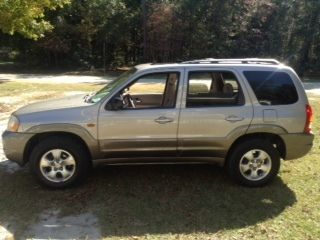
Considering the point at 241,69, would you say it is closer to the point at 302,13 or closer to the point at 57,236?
the point at 57,236

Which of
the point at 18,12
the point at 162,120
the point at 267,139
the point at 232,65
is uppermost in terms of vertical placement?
the point at 18,12

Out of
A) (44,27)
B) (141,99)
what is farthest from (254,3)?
(141,99)

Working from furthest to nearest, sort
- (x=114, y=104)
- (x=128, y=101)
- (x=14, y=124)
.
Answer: (x=128, y=101)
(x=14, y=124)
(x=114, y=104)

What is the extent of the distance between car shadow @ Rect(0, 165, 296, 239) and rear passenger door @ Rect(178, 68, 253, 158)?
569 millimetres

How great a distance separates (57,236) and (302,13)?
24758mm

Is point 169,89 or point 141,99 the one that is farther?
point 141,99

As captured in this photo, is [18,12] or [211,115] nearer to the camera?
[211,115]

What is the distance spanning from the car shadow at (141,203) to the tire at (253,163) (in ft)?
0.46

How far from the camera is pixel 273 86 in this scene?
585 cm

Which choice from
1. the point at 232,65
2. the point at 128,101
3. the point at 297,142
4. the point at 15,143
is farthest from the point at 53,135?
the point at 297,142

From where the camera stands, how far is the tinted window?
582 cm

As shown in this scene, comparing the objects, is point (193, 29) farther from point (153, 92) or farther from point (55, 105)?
point (55, 105)

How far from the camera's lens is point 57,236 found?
4.62 metres

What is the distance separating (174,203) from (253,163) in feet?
4.05
